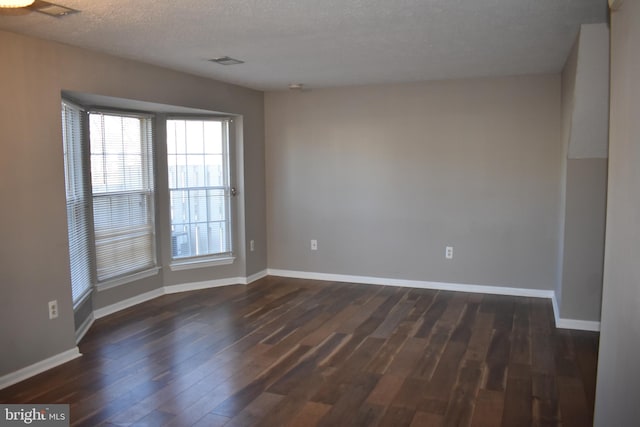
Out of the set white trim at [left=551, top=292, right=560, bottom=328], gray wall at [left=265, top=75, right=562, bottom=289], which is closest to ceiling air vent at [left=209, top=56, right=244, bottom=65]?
gray wall at [left=265, top=75, right=562, bottom=289]

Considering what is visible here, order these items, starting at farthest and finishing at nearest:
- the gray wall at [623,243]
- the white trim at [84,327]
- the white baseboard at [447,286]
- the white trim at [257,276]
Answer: the white trim at [257,276]
the white baseboard at [447,286]
the white trim at [84,327]
the gray wall at [623,243]

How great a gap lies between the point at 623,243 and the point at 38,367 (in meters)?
3.47

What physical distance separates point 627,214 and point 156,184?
431cm

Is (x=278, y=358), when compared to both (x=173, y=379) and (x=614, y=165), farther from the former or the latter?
(x=614, y=165)

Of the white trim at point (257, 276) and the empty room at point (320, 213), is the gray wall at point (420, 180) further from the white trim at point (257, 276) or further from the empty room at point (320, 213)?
the white trim at point (257, 276)

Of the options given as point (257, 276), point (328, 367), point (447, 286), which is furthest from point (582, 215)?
point (257, 276)

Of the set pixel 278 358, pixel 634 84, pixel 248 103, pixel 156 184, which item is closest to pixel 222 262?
pixel 156 184

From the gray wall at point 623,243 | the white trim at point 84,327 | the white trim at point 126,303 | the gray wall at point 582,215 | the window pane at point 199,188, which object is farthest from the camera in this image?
the window pane at point 199,188

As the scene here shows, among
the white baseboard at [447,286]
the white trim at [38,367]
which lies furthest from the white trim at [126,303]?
the white baseboard at [447,286]

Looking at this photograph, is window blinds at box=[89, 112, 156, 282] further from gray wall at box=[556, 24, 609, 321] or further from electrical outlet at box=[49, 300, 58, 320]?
gray wall at box=[556, 24, 609, 321]

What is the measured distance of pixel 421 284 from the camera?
220 inches

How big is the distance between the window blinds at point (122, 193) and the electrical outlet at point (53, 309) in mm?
1022

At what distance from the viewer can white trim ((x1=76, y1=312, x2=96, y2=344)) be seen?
3.96m

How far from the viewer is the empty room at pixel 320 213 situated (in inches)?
112
